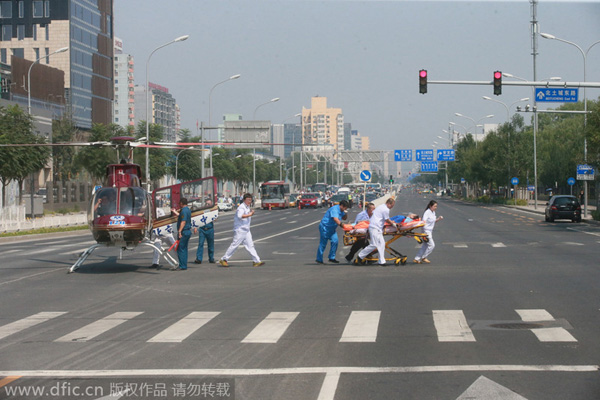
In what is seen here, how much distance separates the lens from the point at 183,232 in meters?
19.6

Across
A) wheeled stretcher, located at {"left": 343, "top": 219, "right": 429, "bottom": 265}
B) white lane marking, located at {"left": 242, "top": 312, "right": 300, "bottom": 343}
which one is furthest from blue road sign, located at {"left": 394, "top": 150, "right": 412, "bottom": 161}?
white lane marking, located at {"left": 242, "top": 312, "right": 300, "bottom": 343}

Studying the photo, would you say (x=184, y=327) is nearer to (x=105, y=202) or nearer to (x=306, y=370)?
(x=306, y=370)

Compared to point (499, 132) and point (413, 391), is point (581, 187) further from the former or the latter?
point (413, 391)

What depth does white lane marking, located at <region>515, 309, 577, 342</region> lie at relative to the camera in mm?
9977

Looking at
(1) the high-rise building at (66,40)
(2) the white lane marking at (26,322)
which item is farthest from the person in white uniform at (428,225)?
(1) the high-rise building at (66,40)

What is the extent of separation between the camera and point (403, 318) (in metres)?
11.8

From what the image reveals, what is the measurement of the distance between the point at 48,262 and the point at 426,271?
10.8 m

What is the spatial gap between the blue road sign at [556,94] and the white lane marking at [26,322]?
2977 cm

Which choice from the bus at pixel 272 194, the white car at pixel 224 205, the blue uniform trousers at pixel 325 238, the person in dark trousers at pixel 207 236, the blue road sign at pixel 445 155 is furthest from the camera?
the blue road sign at pixel 445 155

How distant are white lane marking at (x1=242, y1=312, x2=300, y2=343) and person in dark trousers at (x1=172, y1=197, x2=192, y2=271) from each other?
7612mm

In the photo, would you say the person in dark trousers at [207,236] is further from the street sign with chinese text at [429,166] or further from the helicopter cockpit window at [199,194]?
the street sign with chinese text at [429,166]

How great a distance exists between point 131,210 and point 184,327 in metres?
8.43

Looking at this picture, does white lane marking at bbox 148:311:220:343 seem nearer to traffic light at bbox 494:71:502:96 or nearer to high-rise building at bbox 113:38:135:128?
traffic light at bbox 494:71:502:96

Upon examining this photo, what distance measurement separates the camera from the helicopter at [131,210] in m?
18.9
